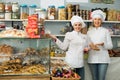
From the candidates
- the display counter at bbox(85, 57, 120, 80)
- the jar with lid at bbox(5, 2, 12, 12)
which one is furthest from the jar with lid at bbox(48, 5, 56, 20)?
the display counter at bbox(85, 57, 120, 80)

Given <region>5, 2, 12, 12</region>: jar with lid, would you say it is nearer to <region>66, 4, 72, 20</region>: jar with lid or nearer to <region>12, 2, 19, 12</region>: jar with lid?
<region>12, 2, 19, 12</region>: jar with lid

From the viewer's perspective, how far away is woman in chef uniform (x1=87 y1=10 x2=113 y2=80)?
398 cm

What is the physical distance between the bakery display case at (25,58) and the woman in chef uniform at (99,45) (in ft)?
3.69

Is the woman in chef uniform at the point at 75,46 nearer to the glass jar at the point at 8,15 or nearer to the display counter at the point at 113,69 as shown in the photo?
the display counter at the point at 113,69

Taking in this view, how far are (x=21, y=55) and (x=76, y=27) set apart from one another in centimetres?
109

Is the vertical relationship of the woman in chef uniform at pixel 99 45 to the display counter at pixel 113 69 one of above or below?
above

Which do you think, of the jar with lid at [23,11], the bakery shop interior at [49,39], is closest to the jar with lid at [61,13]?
the bakery shop interior at [49,39]

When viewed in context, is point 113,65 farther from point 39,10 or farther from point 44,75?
point 44,75

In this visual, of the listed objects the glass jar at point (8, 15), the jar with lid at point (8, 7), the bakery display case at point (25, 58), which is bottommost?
the bakery display case at point (25, 58)

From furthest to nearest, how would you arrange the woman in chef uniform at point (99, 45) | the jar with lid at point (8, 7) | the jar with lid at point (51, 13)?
the jar with lid at point (51, 13), the jar with lid at point (8, 7), the woman in chef uniform at point (99, 45)

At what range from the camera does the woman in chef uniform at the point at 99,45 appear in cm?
398

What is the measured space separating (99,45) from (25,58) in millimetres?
1311

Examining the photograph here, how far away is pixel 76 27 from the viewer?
3.84 m

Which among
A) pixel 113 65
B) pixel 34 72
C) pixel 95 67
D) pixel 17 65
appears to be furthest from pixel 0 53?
pixel 113 65
